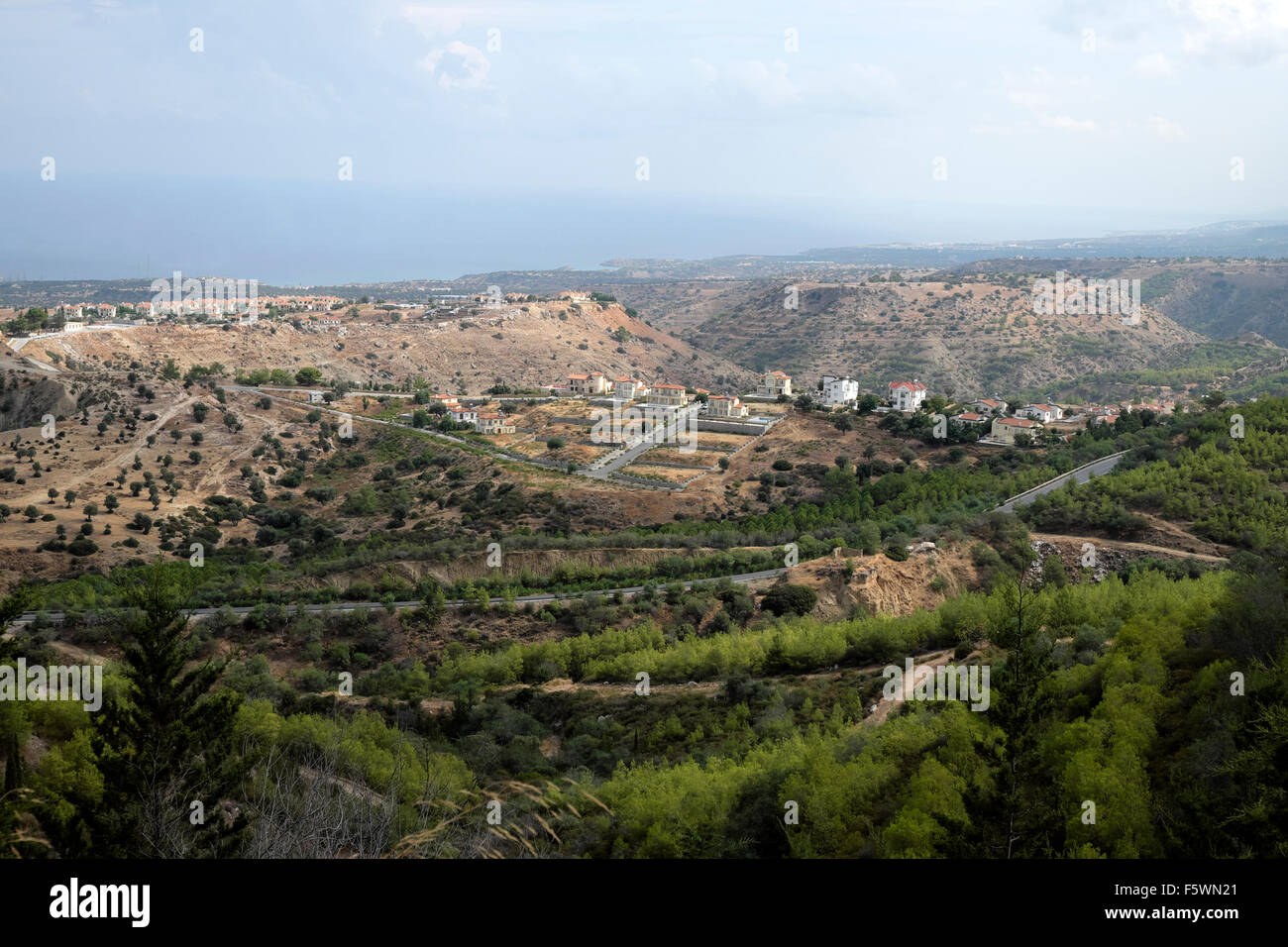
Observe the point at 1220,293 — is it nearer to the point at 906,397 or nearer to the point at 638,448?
the point at 906,397

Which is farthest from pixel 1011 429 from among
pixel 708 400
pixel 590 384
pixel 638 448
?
pixel 590 384

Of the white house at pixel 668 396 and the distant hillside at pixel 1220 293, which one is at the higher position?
the distant hillside at pixel 1220 293

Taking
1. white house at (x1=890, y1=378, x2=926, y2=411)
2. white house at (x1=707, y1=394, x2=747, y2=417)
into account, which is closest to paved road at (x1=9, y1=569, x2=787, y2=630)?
white house at (x1=707, y1=394, x2=747, y2=417)

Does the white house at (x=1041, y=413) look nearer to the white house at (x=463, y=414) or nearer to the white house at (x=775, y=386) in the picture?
the white house at (x=775, y=386)

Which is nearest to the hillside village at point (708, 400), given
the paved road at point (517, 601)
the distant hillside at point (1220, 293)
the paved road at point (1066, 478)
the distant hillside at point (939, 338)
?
the paved road at point (1066, 478)

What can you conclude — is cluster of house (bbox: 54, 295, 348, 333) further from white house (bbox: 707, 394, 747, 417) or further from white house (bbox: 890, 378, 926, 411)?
white house (bbox: 890, 378, 926, 411)
